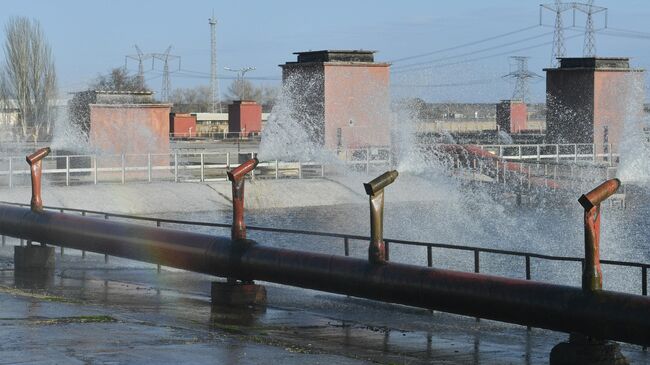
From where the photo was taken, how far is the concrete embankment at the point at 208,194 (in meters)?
42.8

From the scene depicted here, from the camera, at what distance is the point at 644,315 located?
10.7 m

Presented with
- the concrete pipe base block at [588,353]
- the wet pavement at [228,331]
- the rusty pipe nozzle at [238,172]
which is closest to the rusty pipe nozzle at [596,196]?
the concrete pipe base block at [588,353]

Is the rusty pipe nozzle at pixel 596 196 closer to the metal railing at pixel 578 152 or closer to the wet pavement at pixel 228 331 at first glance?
the wet pavement at pixel 228 331

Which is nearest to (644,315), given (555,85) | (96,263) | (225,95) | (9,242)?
(96,263)

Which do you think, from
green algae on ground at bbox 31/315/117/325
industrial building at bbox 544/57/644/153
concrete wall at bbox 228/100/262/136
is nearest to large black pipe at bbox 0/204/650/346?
green algae on ground at bbox 31/315/117/325

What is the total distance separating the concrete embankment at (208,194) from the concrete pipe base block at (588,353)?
104 feet

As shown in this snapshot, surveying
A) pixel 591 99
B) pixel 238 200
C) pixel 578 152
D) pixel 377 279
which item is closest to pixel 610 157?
pixel 578 152

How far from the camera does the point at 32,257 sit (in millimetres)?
20562

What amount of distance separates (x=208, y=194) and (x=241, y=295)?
31727mm

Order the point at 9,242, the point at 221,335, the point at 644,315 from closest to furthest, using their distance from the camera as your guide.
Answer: the point at 644,315, the point at 221,335, the point at 9,242

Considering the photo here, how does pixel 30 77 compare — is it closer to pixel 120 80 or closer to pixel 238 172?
pixel 120 80

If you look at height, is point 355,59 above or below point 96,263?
above

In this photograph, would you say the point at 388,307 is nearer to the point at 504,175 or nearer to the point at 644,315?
the point at 644,315

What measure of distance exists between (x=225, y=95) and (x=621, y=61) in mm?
133102
